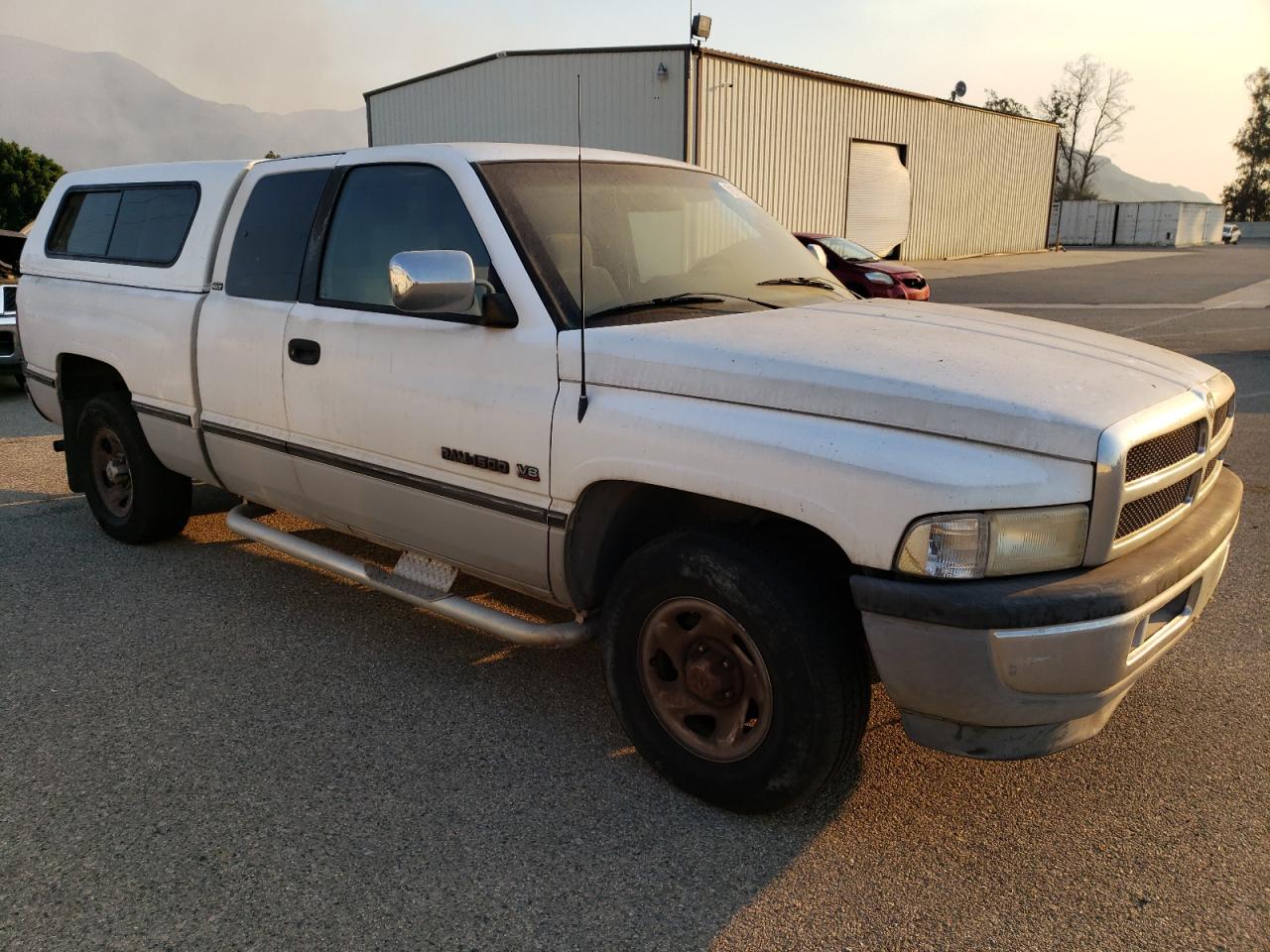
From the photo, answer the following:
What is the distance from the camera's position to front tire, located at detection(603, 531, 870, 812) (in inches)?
104

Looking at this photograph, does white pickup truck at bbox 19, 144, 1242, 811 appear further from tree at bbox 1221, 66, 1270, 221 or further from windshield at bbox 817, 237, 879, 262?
tree at bbox 1221, 66, 1270, 221

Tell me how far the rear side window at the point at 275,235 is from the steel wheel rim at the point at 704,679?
2105 millimetres

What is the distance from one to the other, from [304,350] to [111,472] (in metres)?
2.15

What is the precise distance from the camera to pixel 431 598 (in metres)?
3.56

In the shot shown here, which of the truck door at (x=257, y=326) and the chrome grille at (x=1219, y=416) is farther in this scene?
the truck door at (x=257, y=326)

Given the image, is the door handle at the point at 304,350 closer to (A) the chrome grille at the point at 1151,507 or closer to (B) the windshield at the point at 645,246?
(B) the windshield at the point at 645,246

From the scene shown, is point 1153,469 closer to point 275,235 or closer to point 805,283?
point 805,283

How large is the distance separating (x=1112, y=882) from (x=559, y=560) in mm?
1747

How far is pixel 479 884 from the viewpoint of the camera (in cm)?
260

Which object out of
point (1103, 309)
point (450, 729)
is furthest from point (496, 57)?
point (450, 729)

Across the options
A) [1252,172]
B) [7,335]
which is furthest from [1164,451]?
[1252,172]

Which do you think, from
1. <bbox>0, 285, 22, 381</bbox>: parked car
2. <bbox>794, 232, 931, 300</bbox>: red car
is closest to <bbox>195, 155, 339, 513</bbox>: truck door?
<bbox>0, 285, 22, 381</bbox>: parked car

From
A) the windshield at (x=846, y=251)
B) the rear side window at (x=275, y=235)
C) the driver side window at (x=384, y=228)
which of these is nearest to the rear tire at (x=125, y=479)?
the rear side window at (x=275, y=235)

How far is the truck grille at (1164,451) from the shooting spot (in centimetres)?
251
